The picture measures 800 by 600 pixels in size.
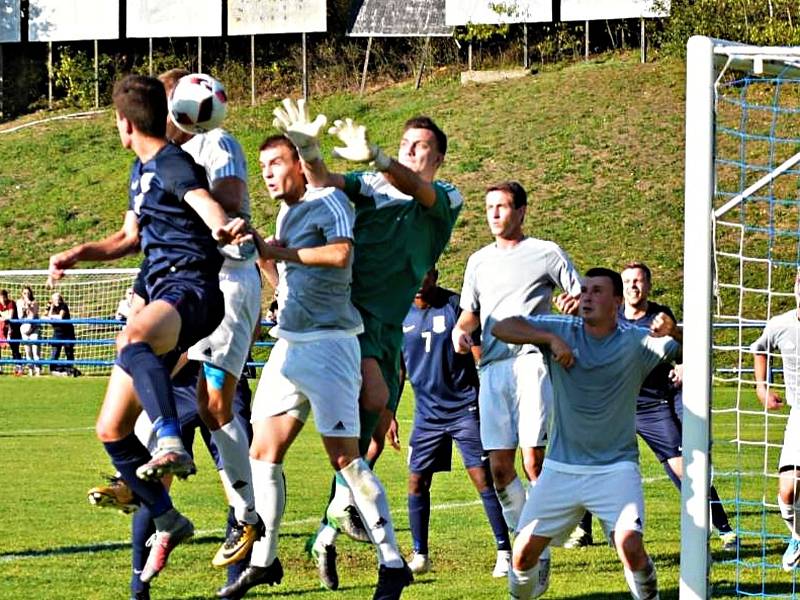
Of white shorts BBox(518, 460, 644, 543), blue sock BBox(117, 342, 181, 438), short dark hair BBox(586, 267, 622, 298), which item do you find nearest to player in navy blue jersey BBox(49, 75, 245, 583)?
blue sock BBox(117, 342, 181, 438)

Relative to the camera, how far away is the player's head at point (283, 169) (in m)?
7.48

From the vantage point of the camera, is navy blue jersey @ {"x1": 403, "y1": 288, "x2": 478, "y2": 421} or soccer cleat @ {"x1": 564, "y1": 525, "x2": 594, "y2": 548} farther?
soccer cleat @ {"x1": 564, "y1": 525, "x2": 594, "y2": 548}

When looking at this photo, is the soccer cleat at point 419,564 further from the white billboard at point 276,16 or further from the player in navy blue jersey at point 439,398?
the white billboard at point 276,16

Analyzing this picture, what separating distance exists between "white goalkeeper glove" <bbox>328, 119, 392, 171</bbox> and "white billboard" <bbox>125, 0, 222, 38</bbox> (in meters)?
41.6

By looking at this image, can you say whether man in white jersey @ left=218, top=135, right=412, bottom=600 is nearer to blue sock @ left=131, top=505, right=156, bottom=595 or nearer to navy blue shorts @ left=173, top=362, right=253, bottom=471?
blue sock @ left=131, top=505, right=156, bottom=595

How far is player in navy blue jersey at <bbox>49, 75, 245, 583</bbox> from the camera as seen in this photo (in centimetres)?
639

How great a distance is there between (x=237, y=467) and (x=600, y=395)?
1.86m

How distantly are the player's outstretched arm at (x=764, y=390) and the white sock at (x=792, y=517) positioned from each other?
0.64 meters

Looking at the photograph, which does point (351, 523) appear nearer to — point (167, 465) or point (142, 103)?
point (167, 465)

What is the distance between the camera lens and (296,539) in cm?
1009

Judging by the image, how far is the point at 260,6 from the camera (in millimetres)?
47375

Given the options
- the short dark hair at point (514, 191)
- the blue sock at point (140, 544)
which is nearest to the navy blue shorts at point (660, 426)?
the short dark hair at point (514, 191)

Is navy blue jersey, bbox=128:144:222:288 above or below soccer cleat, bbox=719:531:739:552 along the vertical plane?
above

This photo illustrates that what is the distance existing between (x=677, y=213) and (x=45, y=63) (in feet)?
82.3
